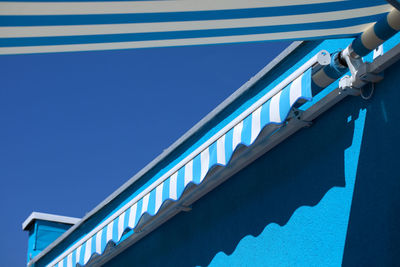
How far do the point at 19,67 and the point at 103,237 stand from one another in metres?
17.9

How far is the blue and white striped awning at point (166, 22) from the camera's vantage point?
12.5ft

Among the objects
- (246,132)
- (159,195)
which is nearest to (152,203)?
(159,195)

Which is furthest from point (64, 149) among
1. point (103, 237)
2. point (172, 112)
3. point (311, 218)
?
point (311, 218)

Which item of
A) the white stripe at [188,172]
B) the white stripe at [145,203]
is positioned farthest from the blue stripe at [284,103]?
the white stripe at [145,203]

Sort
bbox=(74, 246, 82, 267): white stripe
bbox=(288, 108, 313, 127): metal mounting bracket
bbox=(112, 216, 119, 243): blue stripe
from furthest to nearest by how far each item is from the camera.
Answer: bbox=(74, 246, 82, 267): white stripe < bbox=(112, 216, 119, 243): blue stripe < bbox=(288, 108, 313, 127): metal mounting bracket

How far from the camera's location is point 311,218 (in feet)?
17.9

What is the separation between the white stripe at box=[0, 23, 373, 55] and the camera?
402 centimetres

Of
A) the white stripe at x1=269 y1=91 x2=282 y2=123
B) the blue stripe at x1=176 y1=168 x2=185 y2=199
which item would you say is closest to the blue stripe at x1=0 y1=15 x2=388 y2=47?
the white stripe at x1=269 y1=91 x2=282 y2=123

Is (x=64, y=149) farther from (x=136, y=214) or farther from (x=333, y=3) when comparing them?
→ (x=333, y=3)

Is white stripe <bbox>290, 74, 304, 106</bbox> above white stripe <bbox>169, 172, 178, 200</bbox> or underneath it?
above

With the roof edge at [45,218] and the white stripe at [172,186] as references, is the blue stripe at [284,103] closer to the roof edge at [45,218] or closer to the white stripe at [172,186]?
the white stripe at [172,186]

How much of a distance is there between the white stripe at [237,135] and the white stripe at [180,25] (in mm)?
1721

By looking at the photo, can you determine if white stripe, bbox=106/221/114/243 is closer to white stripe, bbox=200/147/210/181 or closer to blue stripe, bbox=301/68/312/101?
white stripe, bbox=200/147/210/181

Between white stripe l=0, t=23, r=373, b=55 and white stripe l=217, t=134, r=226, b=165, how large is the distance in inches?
70.3
